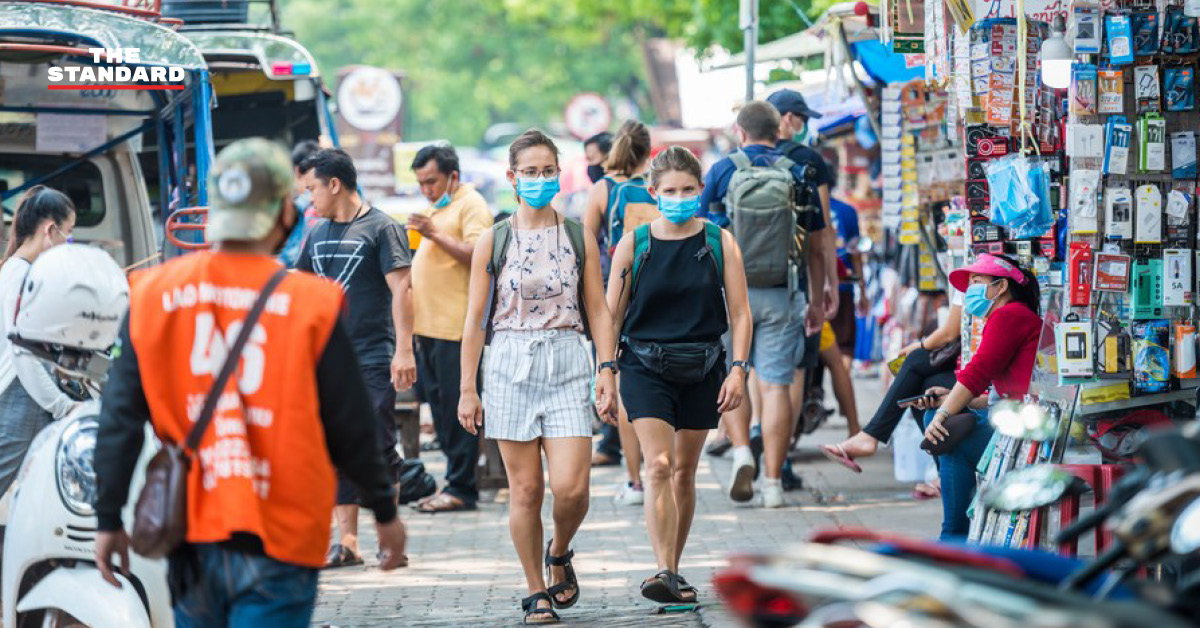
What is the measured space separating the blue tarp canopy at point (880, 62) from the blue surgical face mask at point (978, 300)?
13.1ft

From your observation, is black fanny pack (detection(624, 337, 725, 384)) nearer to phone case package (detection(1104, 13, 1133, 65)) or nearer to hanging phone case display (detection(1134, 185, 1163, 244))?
hanging phone case display (detection(1134, 185, 1163, 244))

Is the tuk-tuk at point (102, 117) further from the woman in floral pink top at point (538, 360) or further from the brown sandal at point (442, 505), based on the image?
the woman in floral pink top at point (538, 360)

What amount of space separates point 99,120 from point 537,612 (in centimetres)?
680

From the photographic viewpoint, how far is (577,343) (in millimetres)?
7172

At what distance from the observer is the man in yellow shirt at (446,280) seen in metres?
10.1

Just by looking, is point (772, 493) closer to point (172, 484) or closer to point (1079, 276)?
point (1079, 276)

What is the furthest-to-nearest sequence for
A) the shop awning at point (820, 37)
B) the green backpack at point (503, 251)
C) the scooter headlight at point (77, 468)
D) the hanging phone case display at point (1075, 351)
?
the shop awning at point (820, 37) < the green backpack at point (503, 251) < the hanging phone case display at point (1075, 351) < the scooter headlight at point (77, 468)

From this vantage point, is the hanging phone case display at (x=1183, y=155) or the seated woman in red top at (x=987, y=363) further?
the seated woman in red top at (x=987, y=363)

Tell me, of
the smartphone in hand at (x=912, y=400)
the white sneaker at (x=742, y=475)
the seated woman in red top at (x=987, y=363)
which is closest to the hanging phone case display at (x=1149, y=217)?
the seated woman in red top at (x=987, y=363)

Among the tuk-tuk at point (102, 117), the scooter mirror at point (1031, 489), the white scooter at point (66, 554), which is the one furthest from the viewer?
the tuk-tuk at point (102, 117)

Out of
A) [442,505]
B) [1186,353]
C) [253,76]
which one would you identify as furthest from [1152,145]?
[253,76]

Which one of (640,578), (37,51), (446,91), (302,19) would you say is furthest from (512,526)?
(302,19)

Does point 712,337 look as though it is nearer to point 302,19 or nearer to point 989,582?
point 989,582

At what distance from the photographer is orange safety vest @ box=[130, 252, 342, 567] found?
13.4 ft
